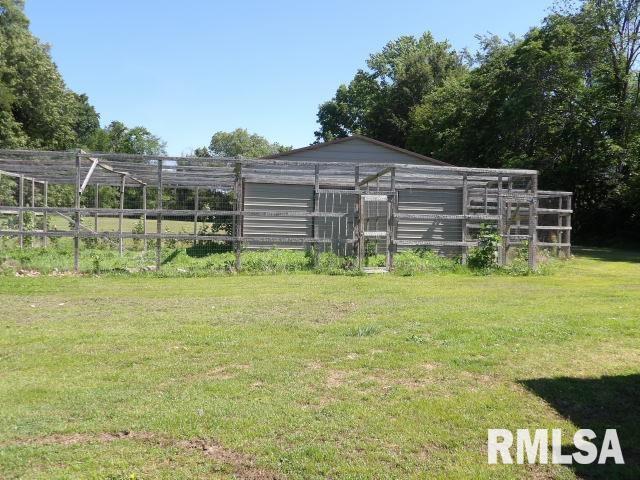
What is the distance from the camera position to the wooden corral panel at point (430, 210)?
1870 cm

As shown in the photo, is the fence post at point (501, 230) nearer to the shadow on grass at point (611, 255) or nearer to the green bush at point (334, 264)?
the green bush at point (334, 264)

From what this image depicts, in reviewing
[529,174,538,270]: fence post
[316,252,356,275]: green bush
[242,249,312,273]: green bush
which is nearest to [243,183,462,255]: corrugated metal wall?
[242,249,312,273]: green bush

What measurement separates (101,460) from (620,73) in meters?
35.1

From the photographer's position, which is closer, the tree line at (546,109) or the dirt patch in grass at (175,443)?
the dirt patch in grass at (175,443)

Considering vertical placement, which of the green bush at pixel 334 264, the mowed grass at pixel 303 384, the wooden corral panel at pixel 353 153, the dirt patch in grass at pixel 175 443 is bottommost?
the dirt patch in grass at pixel 175 443

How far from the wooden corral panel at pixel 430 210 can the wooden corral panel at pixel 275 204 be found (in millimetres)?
3301

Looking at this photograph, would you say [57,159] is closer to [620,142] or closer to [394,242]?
[394,242]

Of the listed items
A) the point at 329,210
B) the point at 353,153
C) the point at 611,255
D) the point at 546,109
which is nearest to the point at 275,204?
the point at 329,210

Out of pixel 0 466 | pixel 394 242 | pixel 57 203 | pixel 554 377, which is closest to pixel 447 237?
pixel 394 242

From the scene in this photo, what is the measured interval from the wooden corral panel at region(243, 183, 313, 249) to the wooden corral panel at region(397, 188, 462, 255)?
330 centimetres

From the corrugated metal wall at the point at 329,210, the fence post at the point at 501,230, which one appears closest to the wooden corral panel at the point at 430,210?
the corrugated metal wall at the point at 329,210

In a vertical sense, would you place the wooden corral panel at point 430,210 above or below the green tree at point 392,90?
below

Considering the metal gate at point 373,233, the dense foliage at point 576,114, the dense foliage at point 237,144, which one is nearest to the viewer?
the metal gate at point 373,233

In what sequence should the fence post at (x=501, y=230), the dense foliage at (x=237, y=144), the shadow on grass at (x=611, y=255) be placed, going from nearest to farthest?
the fence post at (x=501, y=230) < the shadow on grass at (x=611, y=255) < the dense foliage at (x=237, y=144)
